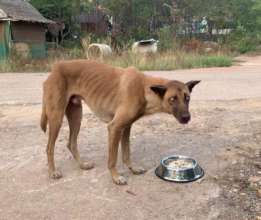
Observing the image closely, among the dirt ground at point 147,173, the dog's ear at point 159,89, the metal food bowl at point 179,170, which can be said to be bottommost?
the dirt ground at point 147,173

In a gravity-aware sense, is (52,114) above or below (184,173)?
above

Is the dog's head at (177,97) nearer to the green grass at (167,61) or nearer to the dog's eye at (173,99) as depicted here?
the dog's eye at (173,99)

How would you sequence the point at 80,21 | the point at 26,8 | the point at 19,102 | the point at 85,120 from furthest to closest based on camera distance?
the point at 80,21, the point at 26,8, the point at 19,102, the point at 85,120

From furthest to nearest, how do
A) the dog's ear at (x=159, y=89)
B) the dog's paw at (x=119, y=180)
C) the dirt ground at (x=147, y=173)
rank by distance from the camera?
the dog's paw at (x=119, y=180) < the dog's ear at (x=159, y=89) < the dirt ground at (x=147, y=173)

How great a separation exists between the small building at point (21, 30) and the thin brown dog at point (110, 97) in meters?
18.0

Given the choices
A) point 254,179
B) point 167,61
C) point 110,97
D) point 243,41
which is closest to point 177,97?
point 110,97

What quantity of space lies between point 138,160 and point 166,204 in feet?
4.36

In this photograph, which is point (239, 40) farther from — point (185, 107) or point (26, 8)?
point (185, 107)

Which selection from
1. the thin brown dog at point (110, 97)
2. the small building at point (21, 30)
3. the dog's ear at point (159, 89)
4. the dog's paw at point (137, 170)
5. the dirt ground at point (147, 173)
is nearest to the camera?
the dirt ground at point (147, 173)

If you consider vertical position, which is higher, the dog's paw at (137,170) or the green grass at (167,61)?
the dog's paw at (137,170)

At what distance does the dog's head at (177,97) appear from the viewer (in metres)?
4.16

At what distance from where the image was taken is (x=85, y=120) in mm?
7402

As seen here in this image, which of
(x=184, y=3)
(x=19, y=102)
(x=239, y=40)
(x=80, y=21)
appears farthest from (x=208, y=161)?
(x=80, y=21)

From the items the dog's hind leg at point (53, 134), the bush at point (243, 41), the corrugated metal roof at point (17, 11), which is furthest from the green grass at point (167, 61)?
the dog's hind leg at point (53, 134)
